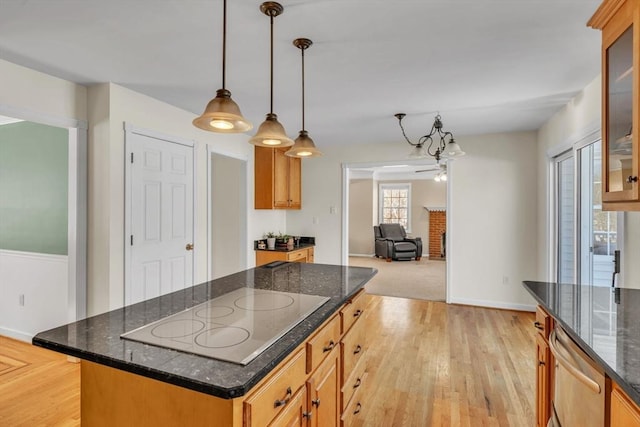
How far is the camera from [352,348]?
1.99m

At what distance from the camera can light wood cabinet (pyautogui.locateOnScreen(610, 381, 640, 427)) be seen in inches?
36.2

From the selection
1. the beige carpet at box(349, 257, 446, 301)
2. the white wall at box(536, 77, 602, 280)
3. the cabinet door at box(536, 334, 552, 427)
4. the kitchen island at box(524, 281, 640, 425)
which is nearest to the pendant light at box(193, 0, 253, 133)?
the kitchen island at box(524, 281, 640, 425)

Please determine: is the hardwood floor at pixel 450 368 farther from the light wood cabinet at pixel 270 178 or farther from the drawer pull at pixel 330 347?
the light wood cabinet at pixel 270 178

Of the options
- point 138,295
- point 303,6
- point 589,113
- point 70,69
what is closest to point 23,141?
point 70,69

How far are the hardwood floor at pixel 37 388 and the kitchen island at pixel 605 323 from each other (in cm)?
275

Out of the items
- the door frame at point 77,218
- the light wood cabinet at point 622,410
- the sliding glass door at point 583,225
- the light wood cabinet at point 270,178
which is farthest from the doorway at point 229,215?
the light wood cabinet at point 622,410

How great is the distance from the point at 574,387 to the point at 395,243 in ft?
23.8

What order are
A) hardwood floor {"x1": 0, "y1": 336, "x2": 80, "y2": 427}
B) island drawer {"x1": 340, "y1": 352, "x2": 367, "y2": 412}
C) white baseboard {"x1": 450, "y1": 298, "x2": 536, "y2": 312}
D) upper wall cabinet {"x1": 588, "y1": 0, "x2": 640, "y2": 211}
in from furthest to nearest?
white baseboard {"x1": 450, "y1": 298, "x2": 536, "y2": 312}, hardwood floor {"x1": 0, "y1": 336, "x2": 80, "y2": 427}, island drawer {"x1": 340, "y1": 352, "x2": 367, "y2": 412}, upper wall cabinet {"x1": 588, "y1": 0, "x2": 640, "y2": 211}

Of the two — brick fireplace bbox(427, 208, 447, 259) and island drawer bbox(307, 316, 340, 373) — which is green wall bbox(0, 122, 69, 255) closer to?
island drawer bbox(307, 316, 340, 373)

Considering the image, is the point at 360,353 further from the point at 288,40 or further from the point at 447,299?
the point at 447,299

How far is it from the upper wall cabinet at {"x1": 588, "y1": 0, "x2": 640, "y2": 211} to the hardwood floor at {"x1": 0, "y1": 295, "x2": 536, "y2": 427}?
154 cm

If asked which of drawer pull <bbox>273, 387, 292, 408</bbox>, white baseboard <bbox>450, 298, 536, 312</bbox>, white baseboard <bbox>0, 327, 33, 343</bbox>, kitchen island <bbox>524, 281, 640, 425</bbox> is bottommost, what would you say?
white baseboard <bbox>0, 327, 33, 343</bbox>

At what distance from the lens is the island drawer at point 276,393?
973 millimetres

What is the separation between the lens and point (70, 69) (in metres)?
2.51
